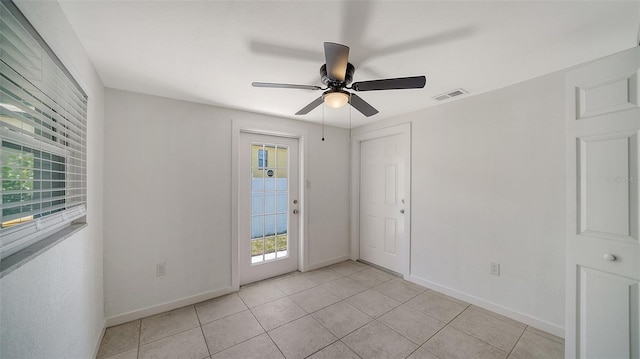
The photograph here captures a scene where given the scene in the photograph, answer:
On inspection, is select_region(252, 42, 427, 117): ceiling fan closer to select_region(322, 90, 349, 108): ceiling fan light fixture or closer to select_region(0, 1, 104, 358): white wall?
select_region(322, 90, 349, 108): ceiling fan light fixture

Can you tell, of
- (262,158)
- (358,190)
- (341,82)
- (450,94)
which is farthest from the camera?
(358,190)

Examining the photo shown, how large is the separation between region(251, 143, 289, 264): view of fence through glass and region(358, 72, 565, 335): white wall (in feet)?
6.03

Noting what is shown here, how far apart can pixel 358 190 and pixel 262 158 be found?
5.66ft

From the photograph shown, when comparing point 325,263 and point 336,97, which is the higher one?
point 336,97

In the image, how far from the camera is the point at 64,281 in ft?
3.97

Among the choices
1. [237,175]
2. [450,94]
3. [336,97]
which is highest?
[450,94]

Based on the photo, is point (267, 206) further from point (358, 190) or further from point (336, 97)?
point (336, 97)

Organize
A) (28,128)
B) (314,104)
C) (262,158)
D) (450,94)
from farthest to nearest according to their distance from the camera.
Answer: (262,158)
(450,94)
(314,104)
(28,128)

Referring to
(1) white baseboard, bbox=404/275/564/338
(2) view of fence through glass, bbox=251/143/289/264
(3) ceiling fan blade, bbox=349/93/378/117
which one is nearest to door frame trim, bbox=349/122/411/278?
(1) white baseboard, bbox=404/275/564/338

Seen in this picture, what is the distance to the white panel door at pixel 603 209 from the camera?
121 centimetres

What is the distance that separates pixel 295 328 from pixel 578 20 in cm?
301

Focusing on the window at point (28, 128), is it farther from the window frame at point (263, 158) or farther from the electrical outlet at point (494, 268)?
the electrical outlet at point (494, 268)

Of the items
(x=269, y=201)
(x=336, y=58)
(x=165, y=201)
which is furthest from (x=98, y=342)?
(x=336, y=58)

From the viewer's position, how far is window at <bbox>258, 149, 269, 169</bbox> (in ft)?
10.3
